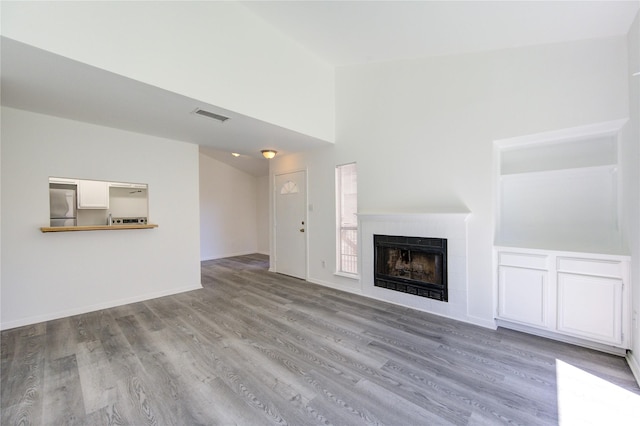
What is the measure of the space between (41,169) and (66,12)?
219cm

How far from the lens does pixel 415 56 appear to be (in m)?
3.40

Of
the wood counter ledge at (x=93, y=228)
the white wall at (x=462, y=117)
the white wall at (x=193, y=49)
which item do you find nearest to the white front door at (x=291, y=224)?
the white wall at (x=462, y=117)

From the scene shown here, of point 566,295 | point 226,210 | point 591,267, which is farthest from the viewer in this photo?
point 226,210

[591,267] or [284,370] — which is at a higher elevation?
[591,267]

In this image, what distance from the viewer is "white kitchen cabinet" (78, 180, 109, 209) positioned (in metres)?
3.51

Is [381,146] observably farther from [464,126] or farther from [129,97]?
[129,97]

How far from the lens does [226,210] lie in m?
7.93

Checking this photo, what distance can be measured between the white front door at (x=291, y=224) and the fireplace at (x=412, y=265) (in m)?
1.70

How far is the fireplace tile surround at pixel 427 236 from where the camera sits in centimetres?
310

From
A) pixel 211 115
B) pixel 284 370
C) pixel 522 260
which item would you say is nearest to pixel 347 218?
pixel 522 260

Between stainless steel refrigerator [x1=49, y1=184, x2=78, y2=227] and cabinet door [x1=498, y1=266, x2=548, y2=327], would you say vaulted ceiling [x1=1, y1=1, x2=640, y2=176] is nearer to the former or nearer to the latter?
stainless steel refrigerator [x1=49, y1=184, x2=78, y2=227]

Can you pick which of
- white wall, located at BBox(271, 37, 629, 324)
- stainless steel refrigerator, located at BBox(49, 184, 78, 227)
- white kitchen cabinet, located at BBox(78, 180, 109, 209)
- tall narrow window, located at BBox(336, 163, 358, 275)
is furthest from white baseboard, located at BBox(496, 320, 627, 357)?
stainless steel refrigerator, located at BBox(49, 184, 78, 227)

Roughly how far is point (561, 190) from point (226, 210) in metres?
7.52

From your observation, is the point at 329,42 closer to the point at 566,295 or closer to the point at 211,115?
the point at 211,115
